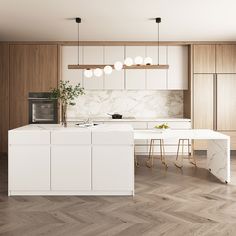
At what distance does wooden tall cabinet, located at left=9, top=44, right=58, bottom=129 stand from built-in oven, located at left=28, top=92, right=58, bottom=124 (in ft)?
0.34

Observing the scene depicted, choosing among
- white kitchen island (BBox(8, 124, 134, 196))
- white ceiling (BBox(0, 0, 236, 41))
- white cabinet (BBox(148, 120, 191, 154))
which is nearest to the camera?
white kitchen island (BBox(8, 124, 134, 196))

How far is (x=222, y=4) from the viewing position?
4.64 meters

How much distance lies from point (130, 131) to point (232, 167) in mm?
2788

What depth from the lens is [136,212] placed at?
3457 mm

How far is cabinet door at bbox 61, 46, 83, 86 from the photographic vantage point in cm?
720

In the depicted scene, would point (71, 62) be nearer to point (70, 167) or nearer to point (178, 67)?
point (178, 67)

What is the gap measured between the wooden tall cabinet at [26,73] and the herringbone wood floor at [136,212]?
9.22 feet

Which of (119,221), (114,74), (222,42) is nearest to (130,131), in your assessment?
(119,221)

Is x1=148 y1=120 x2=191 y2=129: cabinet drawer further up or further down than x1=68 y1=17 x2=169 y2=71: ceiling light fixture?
further down

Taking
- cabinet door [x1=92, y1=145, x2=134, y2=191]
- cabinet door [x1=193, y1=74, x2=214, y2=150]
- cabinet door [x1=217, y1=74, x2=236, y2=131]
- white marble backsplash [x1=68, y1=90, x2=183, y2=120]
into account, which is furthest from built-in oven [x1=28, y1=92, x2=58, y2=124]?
cabinet door [x1=217, y1=74, x2=236, y2=131]

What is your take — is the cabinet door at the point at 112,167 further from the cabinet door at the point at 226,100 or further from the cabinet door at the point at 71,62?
the cabinet door at the point at 226,100

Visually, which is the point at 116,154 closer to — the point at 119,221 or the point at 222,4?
the point at 119,221

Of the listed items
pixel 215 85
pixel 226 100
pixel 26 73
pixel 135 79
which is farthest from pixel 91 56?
pixel 226 100

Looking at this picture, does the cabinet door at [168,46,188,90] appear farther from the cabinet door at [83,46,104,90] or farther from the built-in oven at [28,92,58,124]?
the built-in oven at [28,92,58,124]
